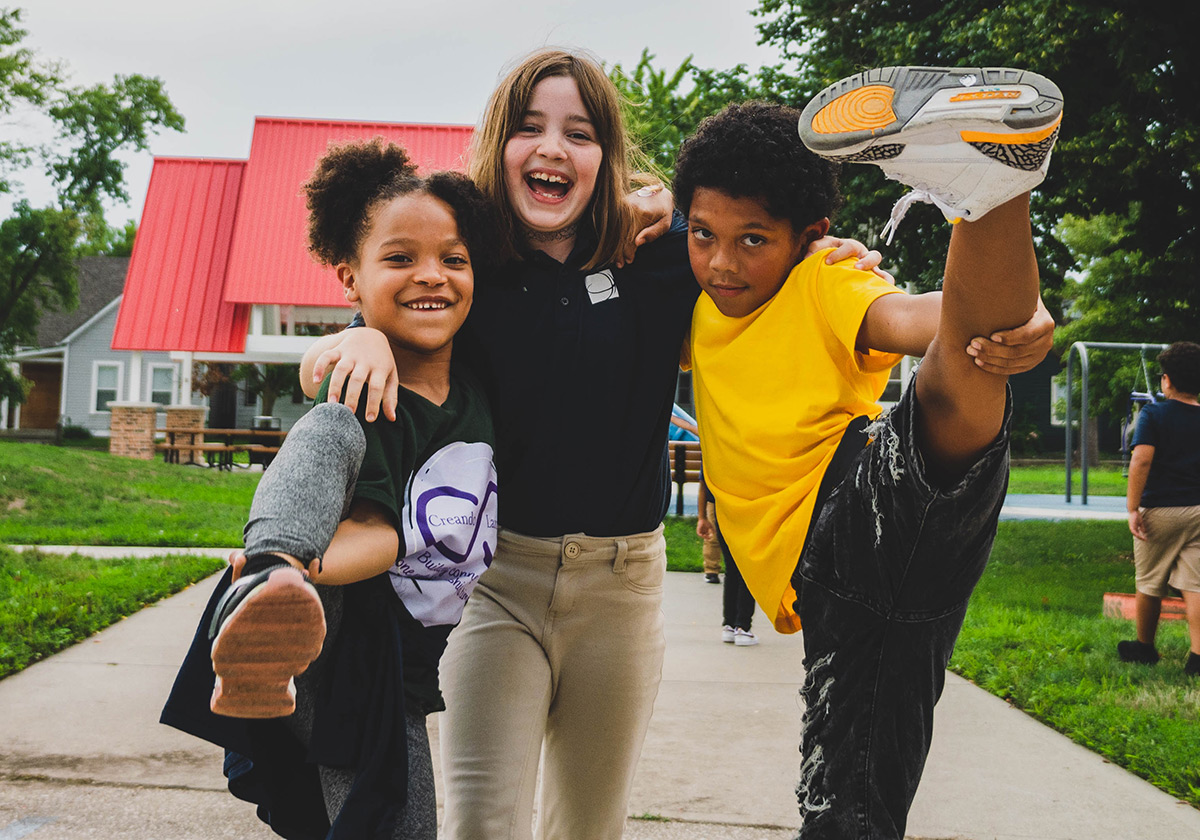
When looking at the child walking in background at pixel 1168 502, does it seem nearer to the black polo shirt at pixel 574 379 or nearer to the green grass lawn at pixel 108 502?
the black polo shirt at pixel 574 379

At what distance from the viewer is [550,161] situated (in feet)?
7.75

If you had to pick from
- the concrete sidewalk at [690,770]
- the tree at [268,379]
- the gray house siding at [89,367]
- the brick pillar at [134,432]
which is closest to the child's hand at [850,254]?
the concrete sidewalk at [690,770]

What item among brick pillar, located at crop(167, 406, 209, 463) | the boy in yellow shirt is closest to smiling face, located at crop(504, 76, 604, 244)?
the boy in yellow shirt

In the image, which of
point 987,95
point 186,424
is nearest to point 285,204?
point 186,424

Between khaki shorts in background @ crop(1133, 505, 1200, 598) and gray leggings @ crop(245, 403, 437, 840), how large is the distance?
513cm

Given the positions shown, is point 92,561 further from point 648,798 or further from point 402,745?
point 402,745

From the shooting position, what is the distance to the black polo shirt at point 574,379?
2328 mm

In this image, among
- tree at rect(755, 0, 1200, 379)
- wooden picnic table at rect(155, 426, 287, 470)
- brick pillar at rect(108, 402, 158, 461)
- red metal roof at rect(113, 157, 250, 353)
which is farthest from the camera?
wooden picnic table at rect(155, 426, 287, 470)

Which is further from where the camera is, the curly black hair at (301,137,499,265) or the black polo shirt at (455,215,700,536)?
the black polo shirt at (455,215,700,536)

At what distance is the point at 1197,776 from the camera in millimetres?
3736

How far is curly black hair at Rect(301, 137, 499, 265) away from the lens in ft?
7.16

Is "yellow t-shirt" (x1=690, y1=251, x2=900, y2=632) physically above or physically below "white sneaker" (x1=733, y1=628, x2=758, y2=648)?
above

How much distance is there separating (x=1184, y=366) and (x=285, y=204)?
50.8 feet

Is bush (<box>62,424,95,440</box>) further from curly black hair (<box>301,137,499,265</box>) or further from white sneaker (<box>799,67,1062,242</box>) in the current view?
white sneaker (<box>799,67,1062,242</box>)
